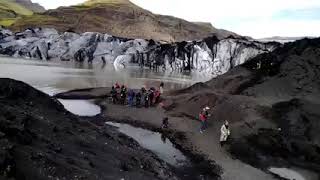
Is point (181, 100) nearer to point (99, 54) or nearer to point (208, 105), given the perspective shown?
point (208, 105)

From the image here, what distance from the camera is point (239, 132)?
3594 centimetres

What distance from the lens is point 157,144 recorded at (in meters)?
34.0

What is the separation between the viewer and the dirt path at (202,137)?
2867 centimetres

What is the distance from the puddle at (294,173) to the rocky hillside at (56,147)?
8.33 m

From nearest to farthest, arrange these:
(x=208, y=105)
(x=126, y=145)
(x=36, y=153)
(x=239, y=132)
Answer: (x=36, y=153) < (x=126, y=145) < (x=239, y=132) < (x=208, y=105)

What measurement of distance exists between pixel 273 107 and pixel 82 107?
21.0 metres

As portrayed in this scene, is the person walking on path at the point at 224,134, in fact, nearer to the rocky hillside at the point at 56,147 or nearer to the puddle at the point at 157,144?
the puddle at the point at 157,144

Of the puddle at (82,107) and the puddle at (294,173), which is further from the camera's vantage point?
the puddle at (82,107)

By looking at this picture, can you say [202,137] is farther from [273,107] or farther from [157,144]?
[273,107]

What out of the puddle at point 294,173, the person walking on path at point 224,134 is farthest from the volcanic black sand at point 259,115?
the puddle at point 294,173

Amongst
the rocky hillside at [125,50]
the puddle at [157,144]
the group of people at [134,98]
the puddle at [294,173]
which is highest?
the rocky hillside at [125,50]

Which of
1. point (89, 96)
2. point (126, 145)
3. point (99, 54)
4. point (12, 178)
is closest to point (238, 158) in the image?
point (126, 145)

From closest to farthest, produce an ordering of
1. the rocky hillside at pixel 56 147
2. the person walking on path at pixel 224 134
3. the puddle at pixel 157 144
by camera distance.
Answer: the rocky hillside at pixel 56 147 → the puddle at pixel 157 144 → the person walking on path at pixel 224 134

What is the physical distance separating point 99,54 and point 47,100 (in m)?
121
